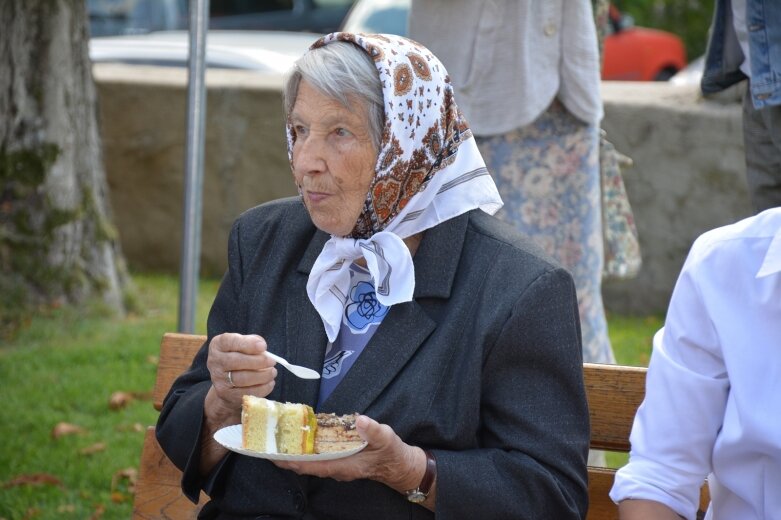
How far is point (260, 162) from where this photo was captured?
7.51 meters

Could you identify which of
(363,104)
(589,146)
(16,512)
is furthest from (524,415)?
(16,512)

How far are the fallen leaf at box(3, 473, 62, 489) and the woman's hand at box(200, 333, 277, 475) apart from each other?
2283 mm

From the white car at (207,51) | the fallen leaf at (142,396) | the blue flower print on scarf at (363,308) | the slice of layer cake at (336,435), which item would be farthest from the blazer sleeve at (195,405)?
the white car at (207,51)

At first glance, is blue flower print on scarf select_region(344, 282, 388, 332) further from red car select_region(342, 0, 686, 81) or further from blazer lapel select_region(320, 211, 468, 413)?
red car select_region(342, 0, 686, 81)

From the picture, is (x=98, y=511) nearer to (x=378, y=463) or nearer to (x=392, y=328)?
(x=392, y=328)

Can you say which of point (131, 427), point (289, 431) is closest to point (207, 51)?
point (131, 427)

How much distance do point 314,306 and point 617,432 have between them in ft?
2.40

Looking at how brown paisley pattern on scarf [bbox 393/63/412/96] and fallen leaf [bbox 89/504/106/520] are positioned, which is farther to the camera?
fallen leaf [bbox 89/504/106/520]

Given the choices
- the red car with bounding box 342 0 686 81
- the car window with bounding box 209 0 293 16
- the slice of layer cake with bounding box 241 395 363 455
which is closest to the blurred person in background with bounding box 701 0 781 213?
the slice of layer cake with bounding box 241 395 363 455

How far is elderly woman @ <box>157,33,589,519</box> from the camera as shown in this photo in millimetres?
2412

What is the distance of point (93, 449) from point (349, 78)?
285 centimetres

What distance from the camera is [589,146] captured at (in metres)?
4.02

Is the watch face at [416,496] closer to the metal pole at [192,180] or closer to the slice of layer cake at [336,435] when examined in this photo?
the slice of layer cake at [336,435]

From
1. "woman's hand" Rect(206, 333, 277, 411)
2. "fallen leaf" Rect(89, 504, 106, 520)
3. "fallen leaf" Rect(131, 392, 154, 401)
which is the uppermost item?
"woman's hand" Rect(206, 333, 277, 411)
